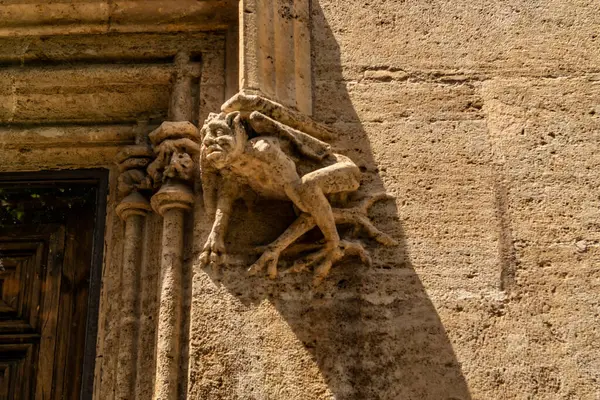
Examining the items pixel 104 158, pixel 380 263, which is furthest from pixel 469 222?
pixel 104 158

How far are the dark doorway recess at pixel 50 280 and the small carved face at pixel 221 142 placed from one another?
65cm

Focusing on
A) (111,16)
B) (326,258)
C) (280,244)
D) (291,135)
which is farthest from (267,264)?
(111,16)

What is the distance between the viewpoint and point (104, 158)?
3391mm

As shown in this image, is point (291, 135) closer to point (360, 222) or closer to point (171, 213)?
point (360, 222)

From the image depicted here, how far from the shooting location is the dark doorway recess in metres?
3.08

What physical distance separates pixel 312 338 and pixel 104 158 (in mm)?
1169

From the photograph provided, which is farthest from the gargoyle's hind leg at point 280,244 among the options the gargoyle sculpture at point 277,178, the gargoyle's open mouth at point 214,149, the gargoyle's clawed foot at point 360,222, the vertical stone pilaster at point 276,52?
the vertical stone pilaster at point 276,52

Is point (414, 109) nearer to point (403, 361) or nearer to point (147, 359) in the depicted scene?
point (403, 361)

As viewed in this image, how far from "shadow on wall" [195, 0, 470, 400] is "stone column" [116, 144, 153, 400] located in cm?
33

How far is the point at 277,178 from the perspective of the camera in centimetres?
285

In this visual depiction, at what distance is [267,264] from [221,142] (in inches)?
16.0

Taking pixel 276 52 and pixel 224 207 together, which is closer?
pixel 224 207

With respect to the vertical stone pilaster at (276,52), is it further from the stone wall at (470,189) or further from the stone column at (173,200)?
the stone column at (173,200)

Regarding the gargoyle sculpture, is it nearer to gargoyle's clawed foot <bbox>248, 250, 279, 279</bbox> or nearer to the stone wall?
gargoyle's clawed foot <bbox>248, 250, 279, 279</bbox>
